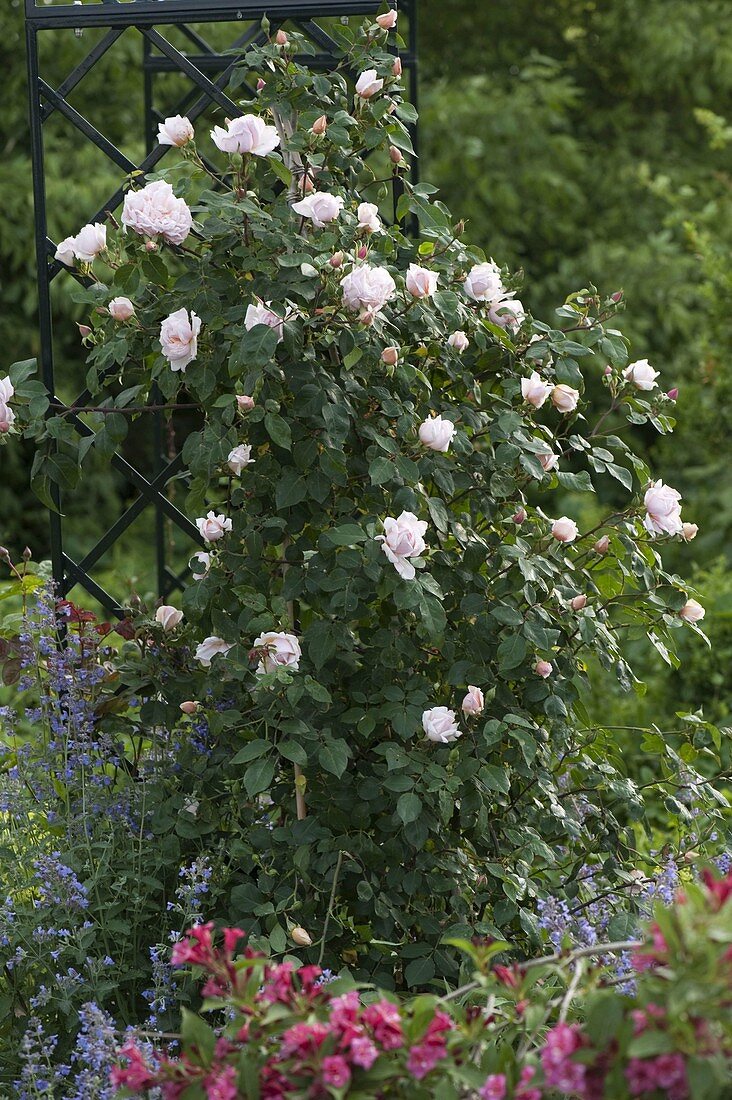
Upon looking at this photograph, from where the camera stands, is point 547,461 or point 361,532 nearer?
point 361,532

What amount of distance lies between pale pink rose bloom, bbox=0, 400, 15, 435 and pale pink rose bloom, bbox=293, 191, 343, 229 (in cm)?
55

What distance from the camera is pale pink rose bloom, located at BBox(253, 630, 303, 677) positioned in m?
1.72

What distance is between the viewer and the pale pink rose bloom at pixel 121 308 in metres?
1.84

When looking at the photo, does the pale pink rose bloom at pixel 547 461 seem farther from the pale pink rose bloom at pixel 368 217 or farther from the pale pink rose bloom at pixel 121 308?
the pale pink rose bloom at pixel 121 308

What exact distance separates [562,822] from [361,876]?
327 mm

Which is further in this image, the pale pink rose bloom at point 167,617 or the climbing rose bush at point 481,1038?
the pale pink rose bloom at point 167,617

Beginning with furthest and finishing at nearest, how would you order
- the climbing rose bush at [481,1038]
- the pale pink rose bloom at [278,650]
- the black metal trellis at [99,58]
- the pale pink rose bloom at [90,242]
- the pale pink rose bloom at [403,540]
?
the black metal trellis at [99,58] → the pale pink rose bloom at [90,242] → the pale pink rose bloom at [278,650] → the pale pink rose bloom at [403,540] → the climbing rose bush at [481,1038]

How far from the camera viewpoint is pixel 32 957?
6.03ft

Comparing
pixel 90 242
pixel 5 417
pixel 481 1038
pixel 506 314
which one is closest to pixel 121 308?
pixel 90 242

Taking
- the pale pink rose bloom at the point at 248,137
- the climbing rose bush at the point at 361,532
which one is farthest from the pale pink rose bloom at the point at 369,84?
the pale pink rose bloom at the point at 248,137

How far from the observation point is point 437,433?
173 cm

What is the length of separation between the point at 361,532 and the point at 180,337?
39cm

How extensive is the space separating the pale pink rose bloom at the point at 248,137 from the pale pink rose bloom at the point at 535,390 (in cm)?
50

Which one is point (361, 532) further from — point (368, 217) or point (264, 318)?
point (368, 217)
